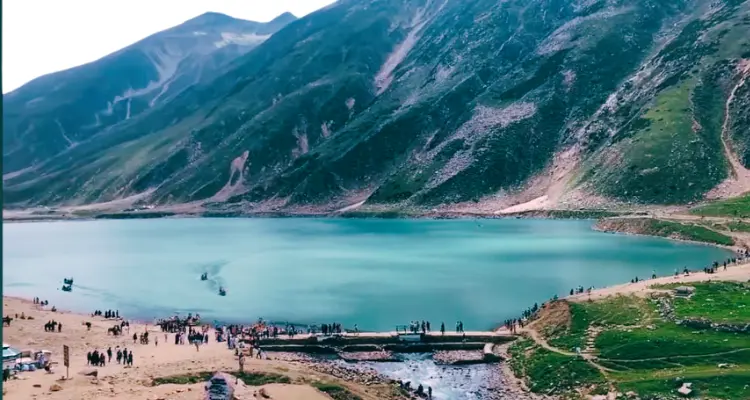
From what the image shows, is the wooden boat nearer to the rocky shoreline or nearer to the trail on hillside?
the rocky shoreline

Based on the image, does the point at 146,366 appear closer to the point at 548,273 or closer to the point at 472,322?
the point at 472,322

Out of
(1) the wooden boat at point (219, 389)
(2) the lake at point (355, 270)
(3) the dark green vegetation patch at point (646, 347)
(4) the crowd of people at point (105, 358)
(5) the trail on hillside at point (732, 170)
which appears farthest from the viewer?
(5) the trail on hillside at point (732, 170)

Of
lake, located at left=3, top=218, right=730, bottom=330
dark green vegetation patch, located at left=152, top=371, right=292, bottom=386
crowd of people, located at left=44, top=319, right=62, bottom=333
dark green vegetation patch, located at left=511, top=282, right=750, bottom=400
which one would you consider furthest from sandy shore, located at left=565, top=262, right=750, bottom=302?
crowd of people, located at left=44, top=319, right=62, bottom=333

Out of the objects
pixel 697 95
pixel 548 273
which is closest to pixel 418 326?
pixel 548 273

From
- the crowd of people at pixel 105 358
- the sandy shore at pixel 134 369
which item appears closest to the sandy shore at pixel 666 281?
the sandy shore at pixel 134 369

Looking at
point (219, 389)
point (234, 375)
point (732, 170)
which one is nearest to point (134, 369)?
point (234, 375)

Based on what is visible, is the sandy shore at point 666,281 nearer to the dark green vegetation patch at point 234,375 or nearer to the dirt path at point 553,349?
the dirt path at point 553,349

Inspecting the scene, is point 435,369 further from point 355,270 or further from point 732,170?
point 732,170
